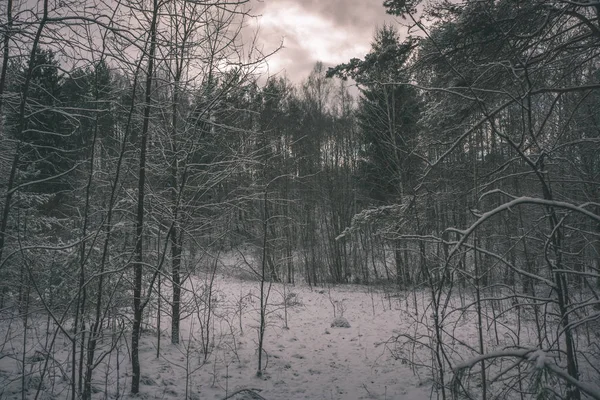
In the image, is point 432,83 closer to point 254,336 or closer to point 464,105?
point 464,105

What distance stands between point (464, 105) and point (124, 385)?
21.2 ft

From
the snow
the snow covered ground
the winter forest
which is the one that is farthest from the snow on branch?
the snow

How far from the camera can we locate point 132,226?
5840 millimetres

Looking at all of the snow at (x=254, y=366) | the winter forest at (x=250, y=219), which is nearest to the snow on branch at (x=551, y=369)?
the winter forest at (x=250, y=219)

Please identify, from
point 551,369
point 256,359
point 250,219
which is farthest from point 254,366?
point 551,369

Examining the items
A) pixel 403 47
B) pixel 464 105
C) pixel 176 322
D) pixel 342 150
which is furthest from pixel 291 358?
pixel 342 150

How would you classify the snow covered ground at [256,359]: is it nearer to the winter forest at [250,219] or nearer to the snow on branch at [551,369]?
the winter forest at [250,219]

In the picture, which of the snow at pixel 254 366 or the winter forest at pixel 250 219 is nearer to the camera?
the winter forest at pixel 250 219

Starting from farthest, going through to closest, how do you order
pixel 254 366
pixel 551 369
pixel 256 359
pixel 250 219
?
pixel 250 219 < pixel 256 359 < pixel 254 366 < pixel 551 369

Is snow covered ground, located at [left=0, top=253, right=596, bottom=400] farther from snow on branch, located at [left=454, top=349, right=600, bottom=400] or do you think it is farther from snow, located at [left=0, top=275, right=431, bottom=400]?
snow on branch, located at [left=454, top=349, right=600, bottom=400]

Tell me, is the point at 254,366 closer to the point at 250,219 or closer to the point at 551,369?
the point at 250,219

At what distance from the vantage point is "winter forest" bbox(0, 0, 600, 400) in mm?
2350

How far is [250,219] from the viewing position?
776cm

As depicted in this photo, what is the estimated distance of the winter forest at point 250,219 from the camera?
2350 mm
